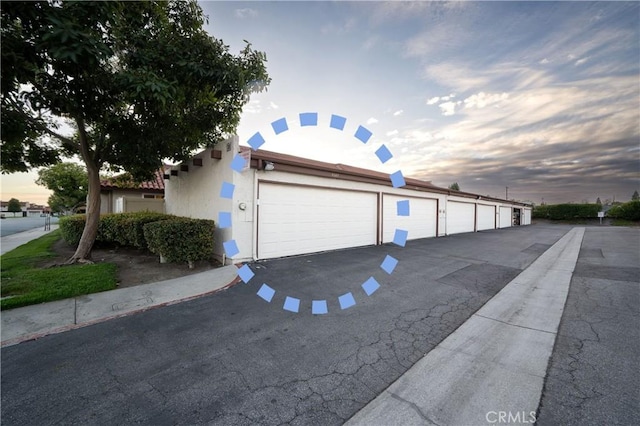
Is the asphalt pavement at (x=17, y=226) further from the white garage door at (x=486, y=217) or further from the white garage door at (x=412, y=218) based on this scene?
the white garage door at (x=486, y=217)

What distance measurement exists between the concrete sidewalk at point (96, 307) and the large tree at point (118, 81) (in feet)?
11.6

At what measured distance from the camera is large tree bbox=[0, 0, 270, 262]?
3693mm

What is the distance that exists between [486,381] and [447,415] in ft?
2.21

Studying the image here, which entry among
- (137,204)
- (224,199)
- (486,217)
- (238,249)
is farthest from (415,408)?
(486,217)

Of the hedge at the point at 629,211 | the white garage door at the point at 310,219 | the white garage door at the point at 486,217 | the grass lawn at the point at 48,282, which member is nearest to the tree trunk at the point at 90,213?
the grass lawn at the point at 48,282

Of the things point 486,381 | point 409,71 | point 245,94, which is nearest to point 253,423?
point 486,381

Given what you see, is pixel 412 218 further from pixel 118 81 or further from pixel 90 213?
pixel 90 213

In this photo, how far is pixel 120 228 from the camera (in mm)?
8773

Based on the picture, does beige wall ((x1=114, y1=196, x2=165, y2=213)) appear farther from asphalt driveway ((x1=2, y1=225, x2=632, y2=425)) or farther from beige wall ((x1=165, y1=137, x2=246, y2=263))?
asphalt driveway ((x1=2, y1=225, x2=632, y2=425))

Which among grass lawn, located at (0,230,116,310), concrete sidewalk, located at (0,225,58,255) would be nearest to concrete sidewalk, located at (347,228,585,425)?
grass lawn, located at (0,230,116,310)

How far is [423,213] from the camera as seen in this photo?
44.2 feet

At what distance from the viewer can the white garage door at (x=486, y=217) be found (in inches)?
784

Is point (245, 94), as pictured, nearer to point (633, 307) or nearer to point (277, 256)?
point (277, 256)

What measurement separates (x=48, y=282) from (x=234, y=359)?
16.6 ft
